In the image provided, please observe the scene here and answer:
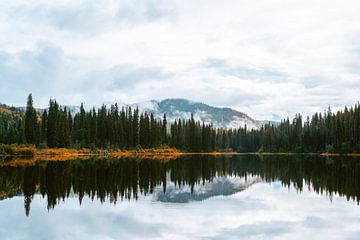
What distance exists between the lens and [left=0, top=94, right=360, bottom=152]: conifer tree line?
358 ft

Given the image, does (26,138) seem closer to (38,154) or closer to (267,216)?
(38,154)

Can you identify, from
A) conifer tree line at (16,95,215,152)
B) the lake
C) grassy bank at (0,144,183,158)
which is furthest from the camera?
conifer tree line at (16,95,215,152)

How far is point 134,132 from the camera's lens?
14188 centimetres

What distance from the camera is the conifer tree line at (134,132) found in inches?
4291

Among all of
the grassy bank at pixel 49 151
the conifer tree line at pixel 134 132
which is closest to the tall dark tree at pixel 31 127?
the conifer tree line at pixel 134 132

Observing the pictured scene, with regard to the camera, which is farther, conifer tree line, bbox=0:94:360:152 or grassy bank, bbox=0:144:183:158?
conifer tree line, bbox=0:94:360:152

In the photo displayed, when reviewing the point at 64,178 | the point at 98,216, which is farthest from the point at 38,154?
the point at 98,216

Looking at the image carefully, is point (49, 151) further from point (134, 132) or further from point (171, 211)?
point (171, 211)

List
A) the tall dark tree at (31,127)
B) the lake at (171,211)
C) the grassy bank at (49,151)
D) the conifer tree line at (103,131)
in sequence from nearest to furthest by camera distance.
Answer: the lake at (171,211) < the grassy bank at (49,151) < the tall dark tree at (31,127) < the conifer tree line at (103,131)

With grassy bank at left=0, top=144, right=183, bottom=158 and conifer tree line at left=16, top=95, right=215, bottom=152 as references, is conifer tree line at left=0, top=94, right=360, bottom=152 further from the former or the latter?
grassy bank at left=0, top=144, right=183, bottom=158

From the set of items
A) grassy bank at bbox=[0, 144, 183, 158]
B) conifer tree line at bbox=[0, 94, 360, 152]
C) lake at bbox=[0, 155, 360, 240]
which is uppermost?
conifer tree line at bbox=[0, 94, 360, 152]

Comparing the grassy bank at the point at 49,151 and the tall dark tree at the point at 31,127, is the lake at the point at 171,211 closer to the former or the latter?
the grassy bank at the point at 49,151

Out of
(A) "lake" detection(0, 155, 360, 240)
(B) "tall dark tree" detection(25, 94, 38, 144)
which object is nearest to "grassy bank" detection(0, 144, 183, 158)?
(B) "tall dark tree" detection(25, 94, 38, 144)

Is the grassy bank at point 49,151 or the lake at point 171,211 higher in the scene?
the grassy bank at point 49,151
